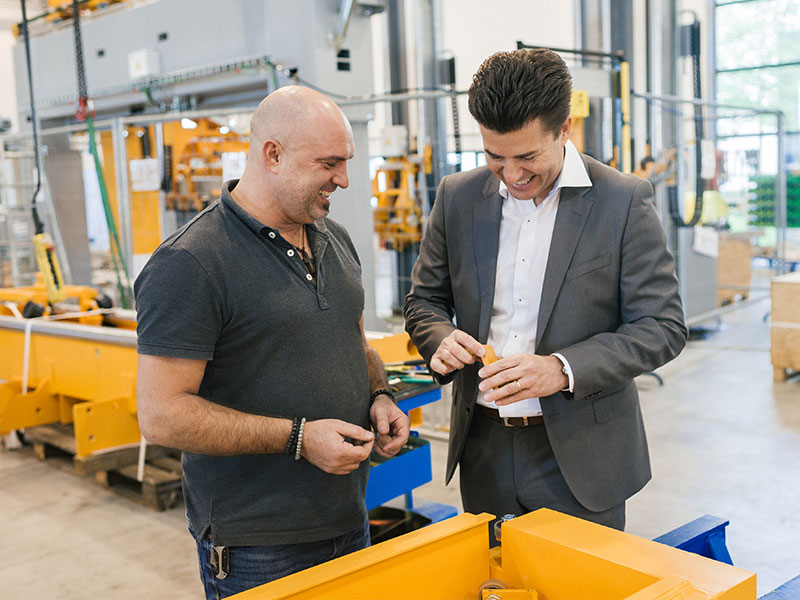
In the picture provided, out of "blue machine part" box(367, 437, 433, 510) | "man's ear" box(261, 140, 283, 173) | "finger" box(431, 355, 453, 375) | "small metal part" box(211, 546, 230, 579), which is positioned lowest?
"blue machine part" box(367, 437, 433, 510)

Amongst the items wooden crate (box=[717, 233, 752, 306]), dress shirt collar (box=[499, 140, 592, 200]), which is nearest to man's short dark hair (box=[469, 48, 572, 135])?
dress shirt collar (box=[499, 140, 592, 200])

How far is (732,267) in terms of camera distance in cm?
837

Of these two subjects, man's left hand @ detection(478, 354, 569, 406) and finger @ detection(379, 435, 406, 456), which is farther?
finger @ detection(379, 435, 406, 456)

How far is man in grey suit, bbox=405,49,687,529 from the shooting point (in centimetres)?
153

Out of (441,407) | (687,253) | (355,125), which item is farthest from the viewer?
(687,253)

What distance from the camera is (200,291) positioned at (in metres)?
1.45

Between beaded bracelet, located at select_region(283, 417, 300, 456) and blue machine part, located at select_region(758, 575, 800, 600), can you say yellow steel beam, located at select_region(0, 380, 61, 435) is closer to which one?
beaded bracelet, located at select_region(283, 417, 300, 456)

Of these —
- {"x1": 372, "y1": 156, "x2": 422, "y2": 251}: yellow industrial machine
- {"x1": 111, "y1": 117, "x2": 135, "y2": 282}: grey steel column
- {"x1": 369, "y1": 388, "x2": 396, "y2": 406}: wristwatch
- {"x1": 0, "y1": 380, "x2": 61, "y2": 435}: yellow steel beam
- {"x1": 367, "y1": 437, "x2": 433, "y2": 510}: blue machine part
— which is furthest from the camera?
{"x1": 372, "y1": 156, "x2": 422, "y2": 251}: yellow industrial machine

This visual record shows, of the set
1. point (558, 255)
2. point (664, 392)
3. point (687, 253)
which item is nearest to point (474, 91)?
point (558, 255)

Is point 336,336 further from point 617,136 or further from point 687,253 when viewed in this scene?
point 687,253

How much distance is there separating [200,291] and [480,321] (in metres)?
0.63

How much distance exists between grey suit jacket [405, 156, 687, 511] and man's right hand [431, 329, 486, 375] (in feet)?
0.29

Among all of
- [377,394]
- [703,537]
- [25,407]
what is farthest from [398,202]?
[703,537]

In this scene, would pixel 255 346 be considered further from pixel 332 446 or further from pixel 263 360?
pixel 332 446
